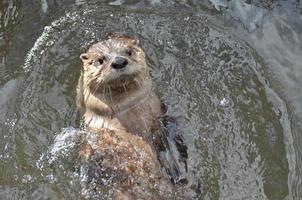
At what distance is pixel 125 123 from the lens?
480cm

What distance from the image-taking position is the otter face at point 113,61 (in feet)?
15.3

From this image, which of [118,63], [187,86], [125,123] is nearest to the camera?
[118,63]

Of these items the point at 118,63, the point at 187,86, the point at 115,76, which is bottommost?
the point at 187,86

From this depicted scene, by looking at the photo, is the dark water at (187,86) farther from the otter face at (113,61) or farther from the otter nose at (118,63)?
the otter nose at (118,63)

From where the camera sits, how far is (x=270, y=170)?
4.89 m

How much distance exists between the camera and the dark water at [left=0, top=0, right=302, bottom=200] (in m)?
4.84

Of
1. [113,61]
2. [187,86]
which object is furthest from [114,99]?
[187,86]

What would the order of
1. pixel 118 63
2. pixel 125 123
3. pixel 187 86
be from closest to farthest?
pixel 118 63 < pixel 125 123 < pixel 187 86

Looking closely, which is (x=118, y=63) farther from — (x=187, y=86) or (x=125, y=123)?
(x=187, y=86)

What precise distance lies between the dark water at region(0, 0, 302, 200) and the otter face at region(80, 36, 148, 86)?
1.50ft

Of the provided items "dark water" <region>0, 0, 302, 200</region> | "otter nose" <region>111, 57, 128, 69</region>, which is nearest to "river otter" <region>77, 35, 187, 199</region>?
"otter nose" <region>111, 57, 128, 69</region>

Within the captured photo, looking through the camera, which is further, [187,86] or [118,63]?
[187,86]

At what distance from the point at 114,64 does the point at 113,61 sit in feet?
0.10

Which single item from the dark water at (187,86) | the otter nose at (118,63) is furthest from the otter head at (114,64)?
the dark water at (187,86)
